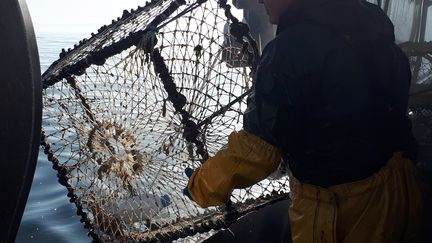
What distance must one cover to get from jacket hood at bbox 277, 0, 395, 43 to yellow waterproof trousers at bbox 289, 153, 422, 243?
0.62 meters

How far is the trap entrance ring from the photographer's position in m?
2.57

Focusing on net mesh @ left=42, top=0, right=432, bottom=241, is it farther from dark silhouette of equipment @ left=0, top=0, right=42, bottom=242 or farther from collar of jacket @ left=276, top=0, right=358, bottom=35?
dark silhouette of equipment @ left=0, top=0, right=42, bottom=242

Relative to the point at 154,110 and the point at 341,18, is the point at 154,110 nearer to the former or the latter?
the point at 154,110

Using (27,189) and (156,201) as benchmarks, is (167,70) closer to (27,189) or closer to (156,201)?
(156,201)

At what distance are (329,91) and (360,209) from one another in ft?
1.87

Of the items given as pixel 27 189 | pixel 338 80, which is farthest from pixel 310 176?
pixel 27 189

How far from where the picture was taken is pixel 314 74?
1896mm

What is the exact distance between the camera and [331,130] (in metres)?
1.98

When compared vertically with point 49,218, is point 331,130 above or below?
below

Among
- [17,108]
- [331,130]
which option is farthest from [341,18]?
[17,108]

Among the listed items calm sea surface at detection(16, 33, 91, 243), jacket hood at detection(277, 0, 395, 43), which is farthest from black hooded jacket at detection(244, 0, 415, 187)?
calm sea surface at detection(16, 33, 91, 243)

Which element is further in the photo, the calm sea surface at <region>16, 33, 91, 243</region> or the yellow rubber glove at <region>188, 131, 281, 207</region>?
the calm sea surface at <region>16, 33, 91, 243</region>

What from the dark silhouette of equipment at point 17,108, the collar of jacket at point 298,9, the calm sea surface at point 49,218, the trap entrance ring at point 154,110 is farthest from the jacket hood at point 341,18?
the calm sea surface at point 49,218

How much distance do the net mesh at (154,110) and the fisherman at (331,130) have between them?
58 centimetres
